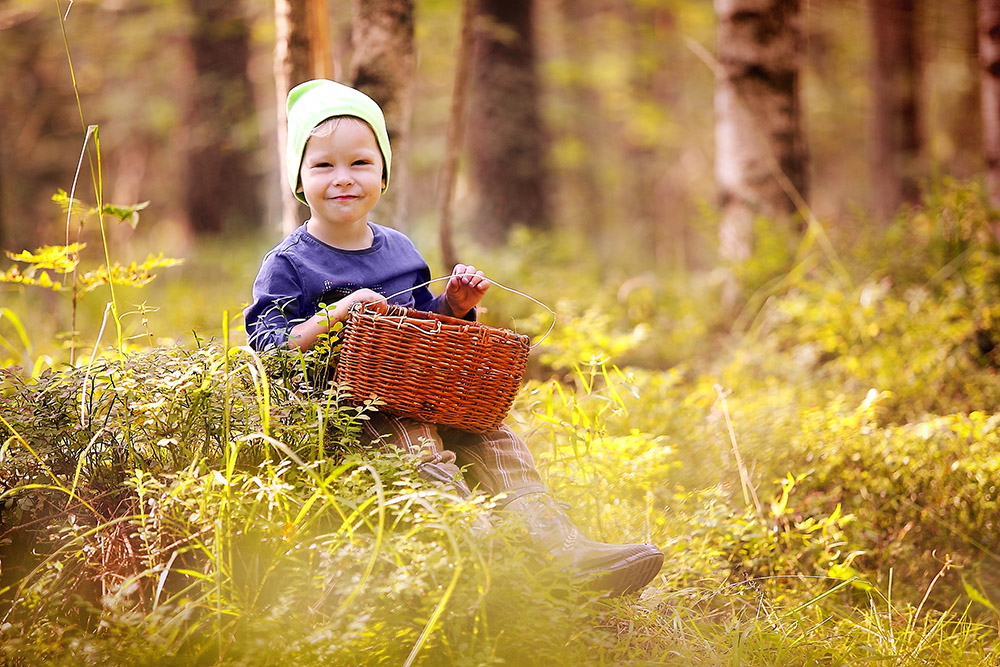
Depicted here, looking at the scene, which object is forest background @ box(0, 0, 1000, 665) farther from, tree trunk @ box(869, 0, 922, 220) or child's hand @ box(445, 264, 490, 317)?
tree trunk @ box(869, 0, 922, 220)

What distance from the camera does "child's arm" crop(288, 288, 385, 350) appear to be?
98.6 inches

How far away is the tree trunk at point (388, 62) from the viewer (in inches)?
161

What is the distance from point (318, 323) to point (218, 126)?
7186mm

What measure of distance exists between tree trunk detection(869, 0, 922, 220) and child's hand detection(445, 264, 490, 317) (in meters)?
9.15

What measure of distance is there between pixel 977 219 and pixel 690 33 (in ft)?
33.5

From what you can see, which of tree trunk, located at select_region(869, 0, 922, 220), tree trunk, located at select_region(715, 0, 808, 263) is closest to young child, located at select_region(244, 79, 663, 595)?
tree trunk, located at select_region(715, 0, 808, 263)

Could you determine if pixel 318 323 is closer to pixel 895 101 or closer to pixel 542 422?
pixel 542 422

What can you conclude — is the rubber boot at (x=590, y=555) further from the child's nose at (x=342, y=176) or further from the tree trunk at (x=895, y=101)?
the tree trunk at (x=895, y=101)

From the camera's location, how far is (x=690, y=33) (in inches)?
561

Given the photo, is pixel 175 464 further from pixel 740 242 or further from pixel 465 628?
pixel 740 242

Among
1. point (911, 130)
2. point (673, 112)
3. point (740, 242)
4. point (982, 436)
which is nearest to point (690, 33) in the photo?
point (673, 112)

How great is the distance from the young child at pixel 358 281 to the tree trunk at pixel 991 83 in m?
3.93

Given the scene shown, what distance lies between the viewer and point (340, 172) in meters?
2.78

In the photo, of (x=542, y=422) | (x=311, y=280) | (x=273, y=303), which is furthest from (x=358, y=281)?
(x=542, y=422)
